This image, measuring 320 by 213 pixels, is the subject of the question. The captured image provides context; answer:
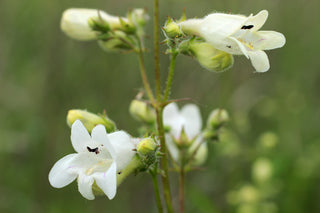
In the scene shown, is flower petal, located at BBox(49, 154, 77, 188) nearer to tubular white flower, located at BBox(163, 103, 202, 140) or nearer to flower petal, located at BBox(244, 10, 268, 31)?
flower petal, located at BBox(244, 10, 268, 31)

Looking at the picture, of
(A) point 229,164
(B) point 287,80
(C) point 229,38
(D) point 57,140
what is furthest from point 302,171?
(D) point 57,140

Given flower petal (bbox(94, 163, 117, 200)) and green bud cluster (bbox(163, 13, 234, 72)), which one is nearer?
flower petal (bbox(94, 163, 117, 200))

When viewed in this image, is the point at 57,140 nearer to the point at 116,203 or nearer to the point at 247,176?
the point at 116,203

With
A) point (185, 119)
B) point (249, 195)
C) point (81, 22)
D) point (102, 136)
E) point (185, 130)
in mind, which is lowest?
point (249, 195)

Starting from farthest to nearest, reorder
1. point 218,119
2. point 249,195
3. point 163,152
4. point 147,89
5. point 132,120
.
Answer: point 132,120 → point 249,195 → point 218,119 → point 147,89 → point 163,152

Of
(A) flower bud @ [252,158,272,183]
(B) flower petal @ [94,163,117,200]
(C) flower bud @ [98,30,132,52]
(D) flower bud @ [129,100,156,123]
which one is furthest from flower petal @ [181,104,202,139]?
(B) flower petal @ [94,163,117,200]

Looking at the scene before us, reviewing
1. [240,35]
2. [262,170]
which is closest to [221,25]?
[240,35]

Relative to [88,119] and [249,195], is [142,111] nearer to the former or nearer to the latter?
[88,119]

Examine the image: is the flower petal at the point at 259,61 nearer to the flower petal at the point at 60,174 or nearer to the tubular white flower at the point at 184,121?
the flower petal at the point at 60,174
